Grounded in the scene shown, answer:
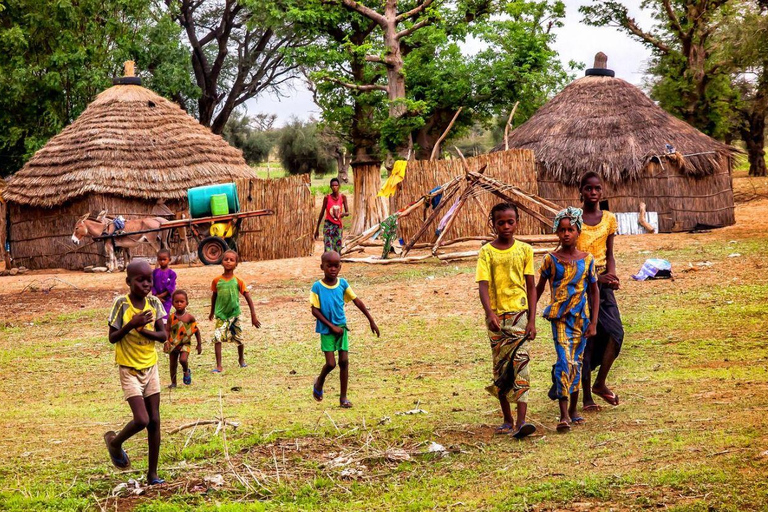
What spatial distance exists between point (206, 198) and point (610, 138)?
392 inches

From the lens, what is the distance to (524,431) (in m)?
5.64

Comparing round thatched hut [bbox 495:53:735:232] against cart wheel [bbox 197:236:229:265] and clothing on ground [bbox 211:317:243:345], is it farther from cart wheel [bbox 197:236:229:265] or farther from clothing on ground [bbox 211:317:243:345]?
clothing on ground [bbox 211:317:243:345]

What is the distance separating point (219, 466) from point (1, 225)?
1943 centimetres

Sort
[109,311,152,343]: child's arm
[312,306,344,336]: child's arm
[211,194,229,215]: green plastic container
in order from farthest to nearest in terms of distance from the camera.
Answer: [211,194,229,215]: green plastic container, [312,306,344,336]: child's arm, [109,311,152,343]: child's arm

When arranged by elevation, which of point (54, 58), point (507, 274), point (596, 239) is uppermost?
point (54, 58)

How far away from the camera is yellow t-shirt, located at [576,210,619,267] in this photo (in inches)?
246

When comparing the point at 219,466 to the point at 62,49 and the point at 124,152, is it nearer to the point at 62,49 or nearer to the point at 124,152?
the point at 124,152

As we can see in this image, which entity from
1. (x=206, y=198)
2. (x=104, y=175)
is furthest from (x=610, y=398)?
(x=104, y=175)

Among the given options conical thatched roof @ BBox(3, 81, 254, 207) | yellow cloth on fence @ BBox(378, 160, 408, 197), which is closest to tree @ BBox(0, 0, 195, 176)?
conical thatched roof @ BBox(3, 81, 254, 207)

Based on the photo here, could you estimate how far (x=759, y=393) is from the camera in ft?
19.9

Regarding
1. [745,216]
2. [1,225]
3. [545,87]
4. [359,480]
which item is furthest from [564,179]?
[359,480]

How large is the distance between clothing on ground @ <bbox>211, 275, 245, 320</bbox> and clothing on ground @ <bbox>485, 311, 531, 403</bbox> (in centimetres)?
370

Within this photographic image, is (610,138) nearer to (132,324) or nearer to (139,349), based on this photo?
(139,349)

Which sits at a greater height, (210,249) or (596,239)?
(596,239)
